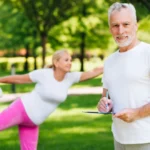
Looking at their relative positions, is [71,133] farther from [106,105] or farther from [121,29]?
[121,29]

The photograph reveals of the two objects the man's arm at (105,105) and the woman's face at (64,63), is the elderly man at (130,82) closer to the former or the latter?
the man's arm at (105,105)

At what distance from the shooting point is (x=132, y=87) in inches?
140

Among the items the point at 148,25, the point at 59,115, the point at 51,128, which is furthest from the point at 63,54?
the point at 148,25

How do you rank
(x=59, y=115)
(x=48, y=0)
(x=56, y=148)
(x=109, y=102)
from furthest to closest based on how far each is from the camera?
(x=48, y=0) < (x=59, y=115) < (x=56, y=148) < (x=109, y=102)

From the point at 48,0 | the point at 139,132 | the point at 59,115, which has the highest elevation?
the point at 48,0

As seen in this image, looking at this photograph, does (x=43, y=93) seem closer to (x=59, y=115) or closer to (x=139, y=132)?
(x=139, y=132)

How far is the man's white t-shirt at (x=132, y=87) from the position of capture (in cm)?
353

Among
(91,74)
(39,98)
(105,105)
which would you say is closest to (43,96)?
(39,98)

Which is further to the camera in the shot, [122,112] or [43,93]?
[43,93]

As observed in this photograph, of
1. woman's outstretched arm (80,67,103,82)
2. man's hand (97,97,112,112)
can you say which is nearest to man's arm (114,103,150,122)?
man's hand (97,97,112,112)

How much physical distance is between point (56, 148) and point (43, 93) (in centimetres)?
278

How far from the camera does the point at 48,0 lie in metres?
32.3

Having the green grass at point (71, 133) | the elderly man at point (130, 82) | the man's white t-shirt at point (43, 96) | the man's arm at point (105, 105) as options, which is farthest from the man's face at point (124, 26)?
the green grass at point (71, 133)

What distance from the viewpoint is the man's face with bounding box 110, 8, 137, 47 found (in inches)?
140
